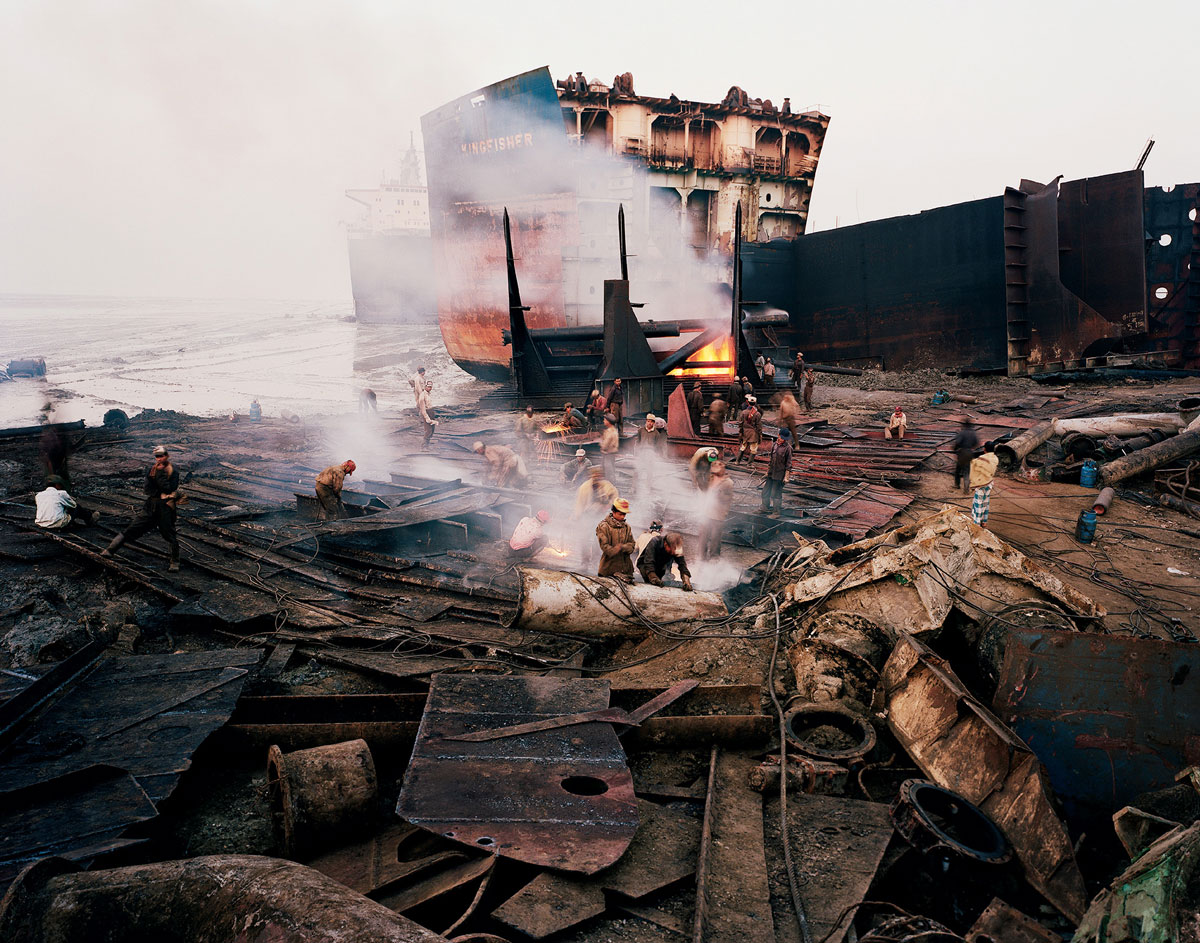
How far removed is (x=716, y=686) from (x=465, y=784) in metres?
2.31

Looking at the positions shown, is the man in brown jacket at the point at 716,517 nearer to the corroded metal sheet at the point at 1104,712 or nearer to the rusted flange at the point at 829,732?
the rusted flange at the point at 829,732

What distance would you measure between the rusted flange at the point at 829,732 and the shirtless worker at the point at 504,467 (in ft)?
22.8

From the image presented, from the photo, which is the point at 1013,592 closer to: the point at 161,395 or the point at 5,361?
the point at 161,395

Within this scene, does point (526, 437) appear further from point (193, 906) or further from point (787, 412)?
point (193, 906)

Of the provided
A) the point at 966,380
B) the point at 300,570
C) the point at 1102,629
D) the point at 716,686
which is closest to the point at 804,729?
the point at 716,686

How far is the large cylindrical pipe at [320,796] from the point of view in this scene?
3535 mm

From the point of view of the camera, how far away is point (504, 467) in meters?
11.0

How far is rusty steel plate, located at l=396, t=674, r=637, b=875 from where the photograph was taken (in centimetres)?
331

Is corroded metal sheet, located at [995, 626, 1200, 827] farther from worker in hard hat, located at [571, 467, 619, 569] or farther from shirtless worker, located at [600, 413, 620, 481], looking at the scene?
shirtless worker, located at [600, 413, 620, 481]

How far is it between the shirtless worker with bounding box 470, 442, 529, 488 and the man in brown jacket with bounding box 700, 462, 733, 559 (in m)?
3.54

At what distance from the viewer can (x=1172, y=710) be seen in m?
4.09

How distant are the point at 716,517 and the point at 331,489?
5629mm

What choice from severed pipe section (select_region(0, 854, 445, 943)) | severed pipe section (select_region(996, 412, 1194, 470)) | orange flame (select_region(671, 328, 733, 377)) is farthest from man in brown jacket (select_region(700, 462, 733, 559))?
orange flame (select_region(671, 328, 733, 377))

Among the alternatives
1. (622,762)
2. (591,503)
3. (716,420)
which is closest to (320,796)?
(622,762)
